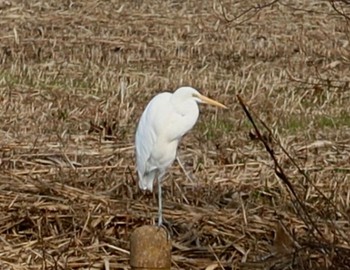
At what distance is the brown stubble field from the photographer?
5.73m

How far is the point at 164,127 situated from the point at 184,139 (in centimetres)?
276

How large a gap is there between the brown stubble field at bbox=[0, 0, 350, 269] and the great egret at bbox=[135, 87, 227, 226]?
378 millimetres

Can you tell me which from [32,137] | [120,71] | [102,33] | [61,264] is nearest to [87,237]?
[61,264]

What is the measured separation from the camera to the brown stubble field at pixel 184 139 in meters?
5.73

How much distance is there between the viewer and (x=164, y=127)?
540 centimetres

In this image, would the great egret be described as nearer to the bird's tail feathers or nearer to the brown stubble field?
the bird's tail feathers

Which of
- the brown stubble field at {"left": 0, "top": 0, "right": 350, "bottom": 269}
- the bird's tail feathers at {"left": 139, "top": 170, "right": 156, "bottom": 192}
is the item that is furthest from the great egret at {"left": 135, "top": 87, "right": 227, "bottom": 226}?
the brown stubble field at {"left": 0, "top": 0, "right": 350, "bottom": 269}

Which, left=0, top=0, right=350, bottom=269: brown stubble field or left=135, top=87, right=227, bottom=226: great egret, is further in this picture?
left=0, top=0, right=350, bottom=269: brown stubble field

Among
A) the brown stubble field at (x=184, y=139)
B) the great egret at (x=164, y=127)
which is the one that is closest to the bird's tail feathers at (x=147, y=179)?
the great egret at (x=164, y=127)

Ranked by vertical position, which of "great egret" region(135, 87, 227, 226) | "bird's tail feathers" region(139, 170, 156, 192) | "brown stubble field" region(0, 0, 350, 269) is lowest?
"brown stubble field" region(0, 0, 350, 269)

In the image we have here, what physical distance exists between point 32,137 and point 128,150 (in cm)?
76

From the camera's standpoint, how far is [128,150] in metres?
7.69

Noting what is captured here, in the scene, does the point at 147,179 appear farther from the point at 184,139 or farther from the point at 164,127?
the point at 184,139

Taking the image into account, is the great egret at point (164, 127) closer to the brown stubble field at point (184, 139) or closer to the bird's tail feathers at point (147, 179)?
the bird's tail feathers at point (147, 179)
